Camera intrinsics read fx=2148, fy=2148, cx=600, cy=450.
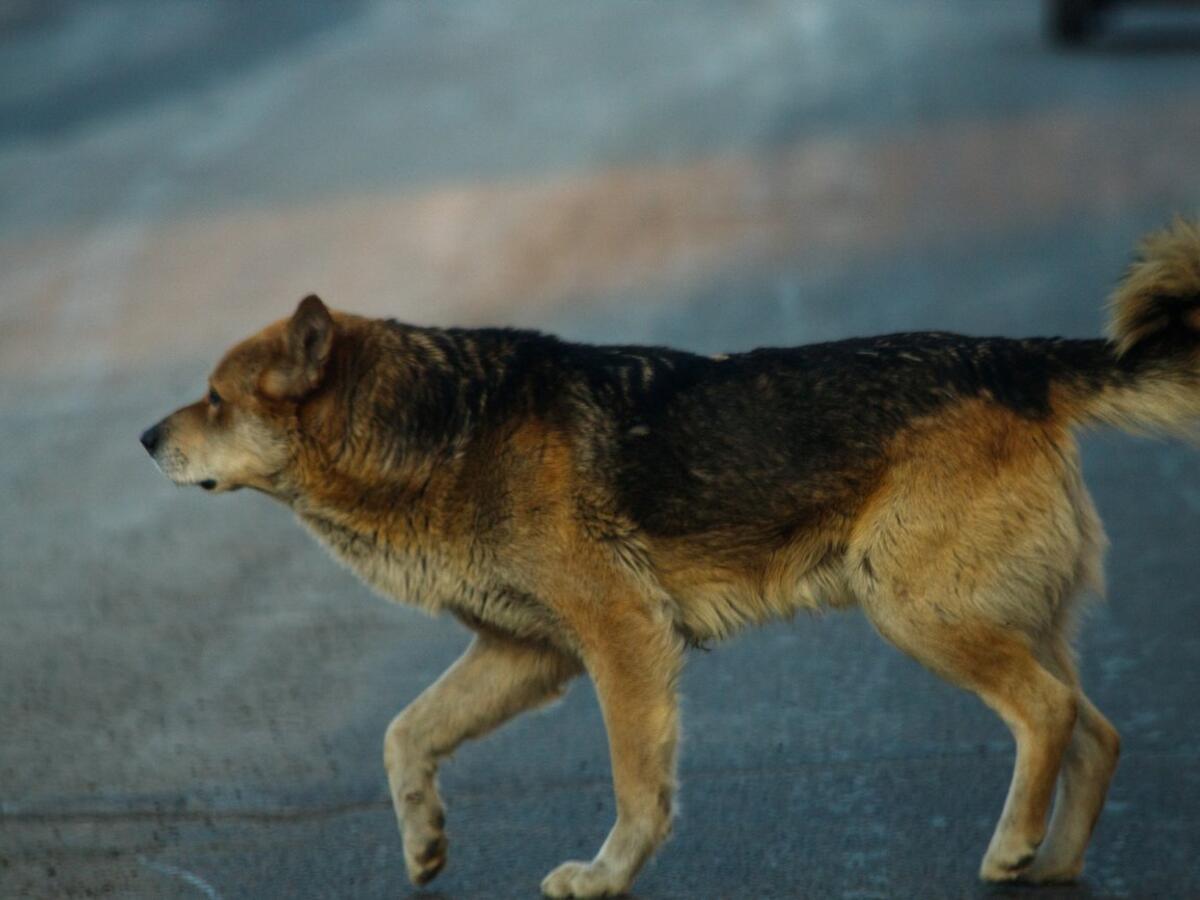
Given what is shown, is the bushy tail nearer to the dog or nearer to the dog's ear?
the dog

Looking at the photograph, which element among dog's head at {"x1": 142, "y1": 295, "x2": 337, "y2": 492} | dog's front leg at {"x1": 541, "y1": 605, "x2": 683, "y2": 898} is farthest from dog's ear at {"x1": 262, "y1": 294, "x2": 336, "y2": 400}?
dog's front leg at {"x1": 541, "y1": 605, "x2": 683, "y2": 898}

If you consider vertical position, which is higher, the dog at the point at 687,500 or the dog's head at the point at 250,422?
the dog's head at the point at 250,422

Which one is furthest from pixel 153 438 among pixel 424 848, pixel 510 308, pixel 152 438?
pixel 510 308

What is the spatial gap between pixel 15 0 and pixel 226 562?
1915 centimetres

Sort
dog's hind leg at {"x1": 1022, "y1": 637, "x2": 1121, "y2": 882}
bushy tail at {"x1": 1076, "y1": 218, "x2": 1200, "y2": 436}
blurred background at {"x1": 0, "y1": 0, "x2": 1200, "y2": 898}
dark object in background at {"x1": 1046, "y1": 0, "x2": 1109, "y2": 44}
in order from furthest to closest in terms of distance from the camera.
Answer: dark object in background at {"x1": 1046, "y1": 0, "x2": 1109, "y2": 44}, blurred background at {"x1": 0, "y1": 0, "x2": 1200, "y2": 898}, bushy tail at {"x1": 1076, "y1": 218, "x2": 1200, "y2": 436}, dog's hind leg at {"x1": 1022, "y1": 637, "x2": 1121, "y2": 882}

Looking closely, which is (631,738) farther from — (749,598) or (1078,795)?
(1078,795)

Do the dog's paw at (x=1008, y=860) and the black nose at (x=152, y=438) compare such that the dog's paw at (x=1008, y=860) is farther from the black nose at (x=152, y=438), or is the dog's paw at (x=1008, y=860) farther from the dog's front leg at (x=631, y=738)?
the black nose at (x=152, y=438)

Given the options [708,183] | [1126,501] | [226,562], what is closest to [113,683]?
[226,562]

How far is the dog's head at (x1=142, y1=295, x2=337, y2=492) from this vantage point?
18.8ft

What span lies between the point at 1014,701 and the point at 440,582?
1.50 metres

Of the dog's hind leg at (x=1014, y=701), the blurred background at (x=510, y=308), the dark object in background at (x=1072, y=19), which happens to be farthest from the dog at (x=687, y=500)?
the dark object in background at (x=1072, y=19)

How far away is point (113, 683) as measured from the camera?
727cm

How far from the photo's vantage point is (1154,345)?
18.3ft

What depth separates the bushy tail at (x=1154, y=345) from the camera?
18.1ft
